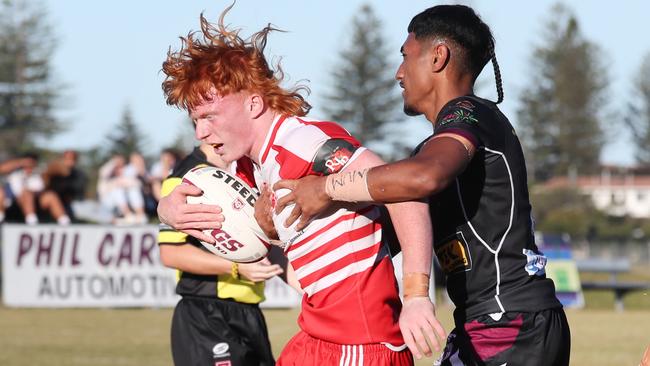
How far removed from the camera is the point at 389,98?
288 feet

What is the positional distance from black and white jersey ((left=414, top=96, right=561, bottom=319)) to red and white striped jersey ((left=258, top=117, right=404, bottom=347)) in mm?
275

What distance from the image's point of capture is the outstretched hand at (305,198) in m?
4.14

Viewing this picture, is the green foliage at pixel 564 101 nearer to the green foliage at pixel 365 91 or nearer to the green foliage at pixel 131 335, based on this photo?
the green foliage at pixel 365 91

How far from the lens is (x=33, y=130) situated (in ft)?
275

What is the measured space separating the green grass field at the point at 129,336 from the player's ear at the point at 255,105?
8.26 m

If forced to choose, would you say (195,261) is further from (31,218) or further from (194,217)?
(31,218)

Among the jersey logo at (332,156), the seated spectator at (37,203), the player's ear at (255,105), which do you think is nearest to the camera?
the jersey logo at (332,156)

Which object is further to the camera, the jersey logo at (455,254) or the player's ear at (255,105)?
the player's ear at (255,105)

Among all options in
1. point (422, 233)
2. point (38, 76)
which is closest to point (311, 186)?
point (422, 233)

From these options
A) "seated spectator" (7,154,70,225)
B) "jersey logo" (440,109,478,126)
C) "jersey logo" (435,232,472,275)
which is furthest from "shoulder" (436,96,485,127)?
"seated spectator" (7,154,70,225)

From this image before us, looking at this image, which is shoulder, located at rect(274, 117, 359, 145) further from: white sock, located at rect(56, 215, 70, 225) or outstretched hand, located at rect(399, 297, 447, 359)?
white sock, located at rect(56, 215, 70, 225)

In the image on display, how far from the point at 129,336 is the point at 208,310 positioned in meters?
8.77

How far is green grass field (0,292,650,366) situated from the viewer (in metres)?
13.0

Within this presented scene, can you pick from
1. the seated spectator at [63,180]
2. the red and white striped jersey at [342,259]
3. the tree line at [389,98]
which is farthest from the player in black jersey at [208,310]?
the tree line at [389,98]
